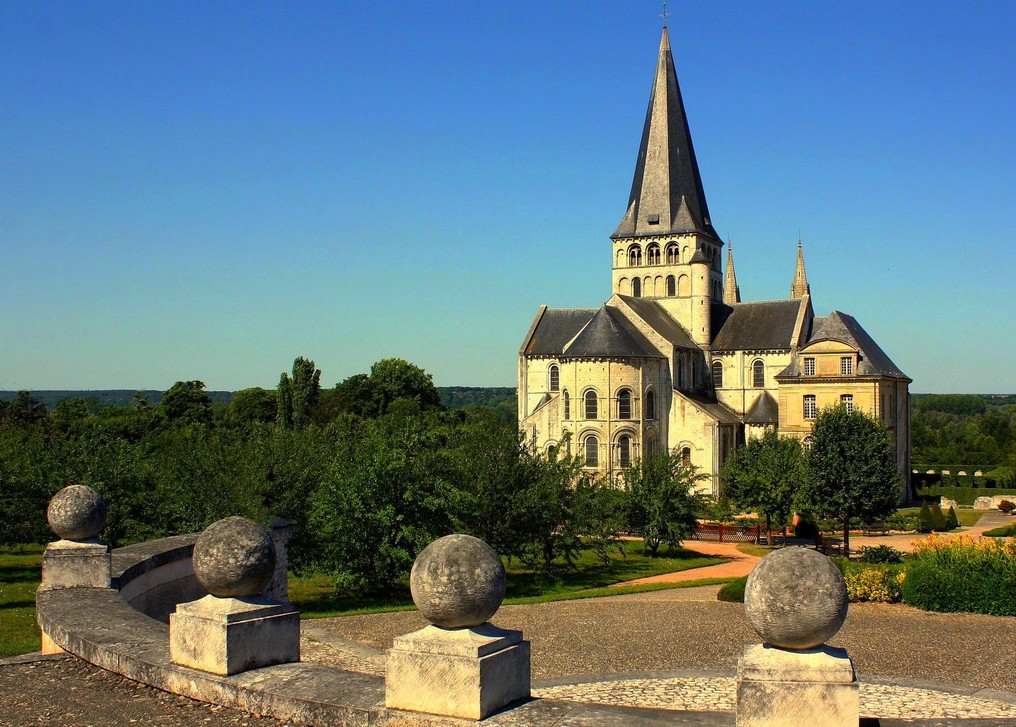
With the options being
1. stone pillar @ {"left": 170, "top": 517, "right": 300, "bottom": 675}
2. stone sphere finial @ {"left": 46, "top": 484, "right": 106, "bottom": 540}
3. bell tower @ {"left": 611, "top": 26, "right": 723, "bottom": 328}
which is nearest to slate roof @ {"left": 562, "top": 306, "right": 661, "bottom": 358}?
bell tower @ {"left": 611, "top": 26, "right": 723, "bottom": 328}

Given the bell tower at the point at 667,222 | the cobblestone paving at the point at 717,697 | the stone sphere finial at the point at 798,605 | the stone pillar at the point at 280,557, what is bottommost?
the cobblestone paving at the point at 717,697

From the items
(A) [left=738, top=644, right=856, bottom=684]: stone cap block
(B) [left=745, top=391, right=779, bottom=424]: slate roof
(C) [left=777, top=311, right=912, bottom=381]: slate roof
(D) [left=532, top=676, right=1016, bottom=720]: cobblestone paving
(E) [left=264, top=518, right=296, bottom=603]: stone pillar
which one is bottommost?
(D) [left=532, top=676, right=1016, bottom=720]: cobblestone paving

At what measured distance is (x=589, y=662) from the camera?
14.3m

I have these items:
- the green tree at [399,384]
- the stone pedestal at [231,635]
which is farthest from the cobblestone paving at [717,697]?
the green tree at [399,384]

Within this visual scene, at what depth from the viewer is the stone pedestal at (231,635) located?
6746mm

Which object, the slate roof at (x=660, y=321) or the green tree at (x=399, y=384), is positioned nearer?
the slate roof at (x=660, y=321)

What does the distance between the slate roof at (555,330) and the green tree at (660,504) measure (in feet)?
90.8

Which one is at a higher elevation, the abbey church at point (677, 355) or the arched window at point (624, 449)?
the abbey church at point (677, 355)

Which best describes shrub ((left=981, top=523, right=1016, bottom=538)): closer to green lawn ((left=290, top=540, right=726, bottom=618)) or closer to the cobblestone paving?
green lawn ((left=290, top=540, right=726, bottom=618))

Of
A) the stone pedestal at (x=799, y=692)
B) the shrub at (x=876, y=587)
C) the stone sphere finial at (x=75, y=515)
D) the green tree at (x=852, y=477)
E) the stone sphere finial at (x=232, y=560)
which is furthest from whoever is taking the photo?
the green tree at (x=852, y=477)

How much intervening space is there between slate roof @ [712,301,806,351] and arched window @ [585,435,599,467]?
39.5 ft

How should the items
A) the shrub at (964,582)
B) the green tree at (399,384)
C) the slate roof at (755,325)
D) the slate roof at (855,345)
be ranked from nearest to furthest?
the shrub at (964,582) → the slate roof at (855,345) → the slate roof at (755,325) → the green tree at (399,384)

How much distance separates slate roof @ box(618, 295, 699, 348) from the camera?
186 feet

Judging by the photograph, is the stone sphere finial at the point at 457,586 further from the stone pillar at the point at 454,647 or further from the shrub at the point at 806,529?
the shrub at the point at 806,529
